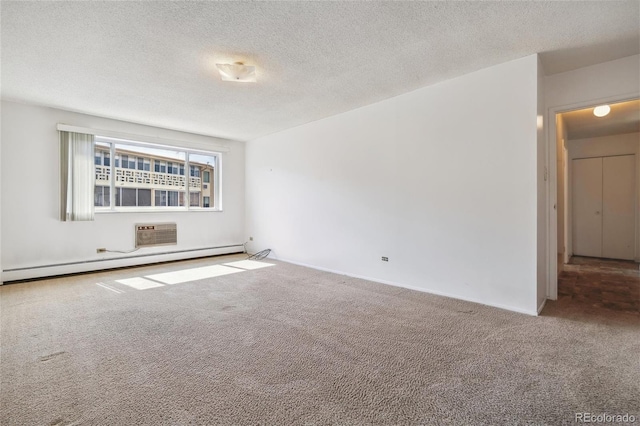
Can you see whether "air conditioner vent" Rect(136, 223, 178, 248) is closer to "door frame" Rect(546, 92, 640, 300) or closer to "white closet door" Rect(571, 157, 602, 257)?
"door frame" Rect(546, 92, 640, 300)

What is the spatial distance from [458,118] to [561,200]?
286 centimetres

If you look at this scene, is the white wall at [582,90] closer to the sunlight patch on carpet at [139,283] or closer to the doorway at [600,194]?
the doorway at [600,194]

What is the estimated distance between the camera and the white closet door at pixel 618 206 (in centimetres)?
549

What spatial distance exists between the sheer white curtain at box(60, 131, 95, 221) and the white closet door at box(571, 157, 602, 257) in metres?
9.15

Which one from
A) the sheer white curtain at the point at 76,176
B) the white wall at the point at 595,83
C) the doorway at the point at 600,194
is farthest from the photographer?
the doorway at the point at 600,194

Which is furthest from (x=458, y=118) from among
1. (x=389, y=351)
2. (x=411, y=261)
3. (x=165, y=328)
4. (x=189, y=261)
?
(x=189, y=261)

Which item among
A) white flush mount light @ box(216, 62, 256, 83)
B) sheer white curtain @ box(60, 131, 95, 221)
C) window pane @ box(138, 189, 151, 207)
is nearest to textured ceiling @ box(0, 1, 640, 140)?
white flush mount light @ box(216, 62, 256, 83)

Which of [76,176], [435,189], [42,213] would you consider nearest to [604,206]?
[435,189]

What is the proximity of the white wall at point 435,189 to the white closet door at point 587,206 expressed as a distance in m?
4.76

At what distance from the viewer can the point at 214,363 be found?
1901 millimetres

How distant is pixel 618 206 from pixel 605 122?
202 centimetres

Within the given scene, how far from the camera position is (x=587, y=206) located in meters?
5.99

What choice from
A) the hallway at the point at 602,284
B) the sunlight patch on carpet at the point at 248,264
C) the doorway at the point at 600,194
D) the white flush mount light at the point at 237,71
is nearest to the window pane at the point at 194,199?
the sunlight patch on carpet at the point at 248,264

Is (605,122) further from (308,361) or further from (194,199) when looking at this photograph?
(194,199)
